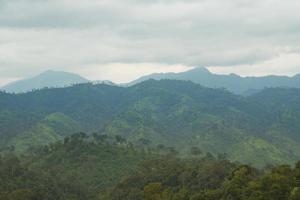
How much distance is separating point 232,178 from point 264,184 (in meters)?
10.4

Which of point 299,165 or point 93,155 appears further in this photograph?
point 93,155

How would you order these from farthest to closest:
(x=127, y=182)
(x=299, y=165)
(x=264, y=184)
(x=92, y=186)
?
(x=92, y=186) → (x=127, y=182) → (x=299, y=165) → (x=264, y=184)

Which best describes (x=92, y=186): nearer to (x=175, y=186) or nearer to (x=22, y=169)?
(x=22, y=169)

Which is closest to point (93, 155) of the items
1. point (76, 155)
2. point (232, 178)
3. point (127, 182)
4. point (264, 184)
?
point (76, 155)

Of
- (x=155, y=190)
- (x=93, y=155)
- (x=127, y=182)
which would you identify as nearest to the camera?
(x=155, y=190)

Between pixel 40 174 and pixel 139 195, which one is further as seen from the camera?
pixel 40 174

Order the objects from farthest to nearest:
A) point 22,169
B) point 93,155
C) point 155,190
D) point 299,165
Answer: point 93,155, point 22,169, point 155,190, point 299,165

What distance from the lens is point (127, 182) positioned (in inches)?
3900

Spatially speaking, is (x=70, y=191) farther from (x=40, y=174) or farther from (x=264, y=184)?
(x=264, y=184)

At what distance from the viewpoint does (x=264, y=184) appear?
63.1 meters

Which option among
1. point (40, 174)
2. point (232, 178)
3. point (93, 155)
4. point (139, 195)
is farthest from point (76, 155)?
point (232, 178)

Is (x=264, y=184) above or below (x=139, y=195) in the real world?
above

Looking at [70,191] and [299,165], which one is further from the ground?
[299,165]

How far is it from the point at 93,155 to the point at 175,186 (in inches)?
1948
